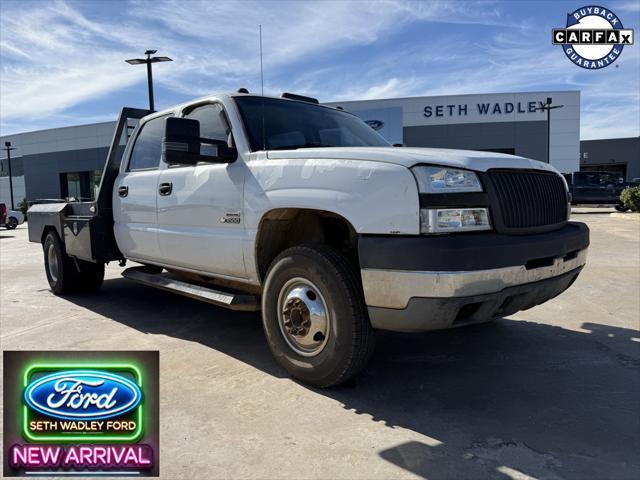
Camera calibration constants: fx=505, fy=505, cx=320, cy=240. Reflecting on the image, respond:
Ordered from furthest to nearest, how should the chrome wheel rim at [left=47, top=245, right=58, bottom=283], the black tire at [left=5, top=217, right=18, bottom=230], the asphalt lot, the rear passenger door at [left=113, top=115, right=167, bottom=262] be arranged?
the black tire at [left=5, top=217, right=18, bottom=230] → the chrome wheel rim at [left=47, top=245, right=58, bottom=283] → the rear passenger door at [left=113, top=115, right=167, bottom=262] → the asphalt lot

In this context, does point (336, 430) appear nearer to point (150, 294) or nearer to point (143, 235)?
point (143, 235)

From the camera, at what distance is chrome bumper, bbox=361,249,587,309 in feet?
8.59

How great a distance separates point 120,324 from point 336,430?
304cm

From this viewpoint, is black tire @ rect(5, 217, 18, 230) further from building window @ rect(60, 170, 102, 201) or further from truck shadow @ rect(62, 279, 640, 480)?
truck shadow @ rect(62, 279, 640, 480)

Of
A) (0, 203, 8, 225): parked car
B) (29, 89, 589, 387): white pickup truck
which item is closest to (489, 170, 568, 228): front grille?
(29, 89, 589, 387): white pickup truck

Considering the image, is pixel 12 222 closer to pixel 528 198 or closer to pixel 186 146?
pixel 186 146

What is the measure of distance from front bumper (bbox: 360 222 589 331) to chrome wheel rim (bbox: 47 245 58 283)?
16.9 ft

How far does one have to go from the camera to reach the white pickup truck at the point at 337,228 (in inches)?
106

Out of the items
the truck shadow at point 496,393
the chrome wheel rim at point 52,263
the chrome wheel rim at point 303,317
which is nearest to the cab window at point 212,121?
the chrome wheel rim at point 303,317

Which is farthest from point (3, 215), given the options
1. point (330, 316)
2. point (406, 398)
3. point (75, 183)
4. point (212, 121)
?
point (75, 183)

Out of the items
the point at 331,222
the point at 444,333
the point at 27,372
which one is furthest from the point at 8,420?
the point at 444,333

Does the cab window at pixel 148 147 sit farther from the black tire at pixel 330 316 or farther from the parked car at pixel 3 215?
the parked car at pixel 3 215

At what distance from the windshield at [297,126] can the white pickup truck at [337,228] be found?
1 centimetres

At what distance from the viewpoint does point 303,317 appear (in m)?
3.23
